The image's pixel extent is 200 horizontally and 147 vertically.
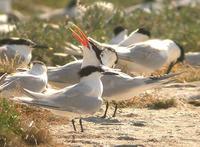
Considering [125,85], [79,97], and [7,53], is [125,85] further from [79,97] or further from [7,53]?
[7,53]

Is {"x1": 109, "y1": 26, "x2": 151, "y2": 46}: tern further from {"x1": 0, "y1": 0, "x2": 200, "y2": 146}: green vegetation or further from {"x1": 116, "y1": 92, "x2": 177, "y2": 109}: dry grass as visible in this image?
{"x1": 116, "y1": 92, "x2": 177, "y2": 109}: dry grass

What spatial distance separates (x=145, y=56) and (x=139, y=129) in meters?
3.32

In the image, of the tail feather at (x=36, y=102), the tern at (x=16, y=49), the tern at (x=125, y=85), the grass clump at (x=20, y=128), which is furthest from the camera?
the tern at (x=16, y=49)

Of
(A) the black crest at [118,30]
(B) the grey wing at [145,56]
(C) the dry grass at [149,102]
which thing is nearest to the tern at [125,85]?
(C) the dry grass at [149,102]

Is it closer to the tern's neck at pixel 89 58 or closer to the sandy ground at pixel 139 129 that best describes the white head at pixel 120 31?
the sandy ground at pixel 139 129

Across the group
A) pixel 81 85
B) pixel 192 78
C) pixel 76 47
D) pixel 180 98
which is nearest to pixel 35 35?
pixel 76 47

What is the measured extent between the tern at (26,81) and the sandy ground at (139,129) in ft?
1.99

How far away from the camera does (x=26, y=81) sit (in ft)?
25.9

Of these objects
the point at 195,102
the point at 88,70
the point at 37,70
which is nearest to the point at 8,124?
the point at 88,70

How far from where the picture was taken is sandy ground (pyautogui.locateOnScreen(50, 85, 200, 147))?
651 centimetres

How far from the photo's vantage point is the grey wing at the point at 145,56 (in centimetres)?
1030

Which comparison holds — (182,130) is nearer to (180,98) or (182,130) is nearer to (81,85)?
(81,85)

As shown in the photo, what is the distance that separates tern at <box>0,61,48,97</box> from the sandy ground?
23.9 inches

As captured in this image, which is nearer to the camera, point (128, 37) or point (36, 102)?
point (36, 102)
